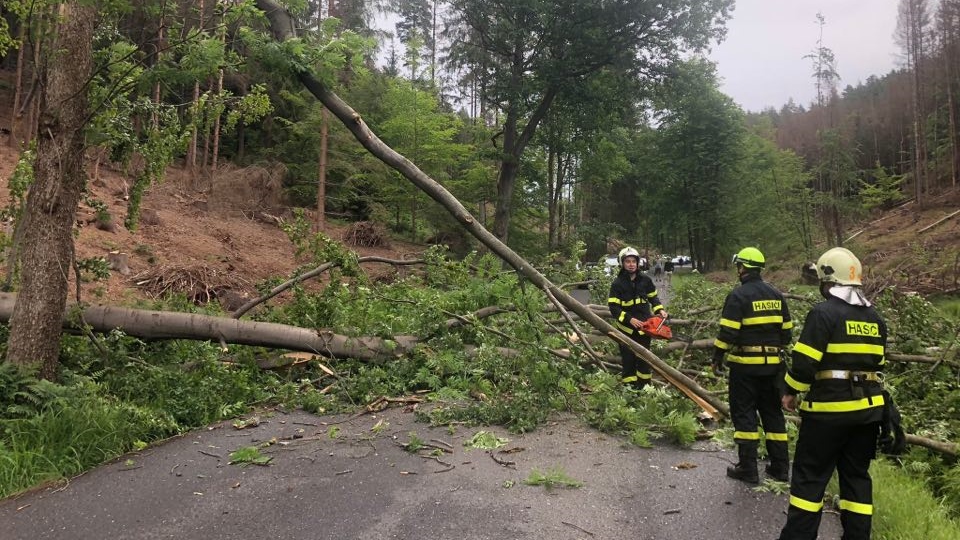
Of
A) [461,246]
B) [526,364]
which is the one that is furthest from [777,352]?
[461,246]

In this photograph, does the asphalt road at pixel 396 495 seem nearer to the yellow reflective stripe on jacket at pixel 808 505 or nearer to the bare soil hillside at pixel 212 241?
the yellow reflective stripe on jacket at pixel 808 505

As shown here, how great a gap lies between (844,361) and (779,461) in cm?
141

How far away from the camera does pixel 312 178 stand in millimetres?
19078

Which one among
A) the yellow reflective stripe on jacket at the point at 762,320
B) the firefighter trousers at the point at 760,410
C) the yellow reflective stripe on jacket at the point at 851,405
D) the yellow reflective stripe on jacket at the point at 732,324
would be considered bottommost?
the firefighter trousers at the point at 760,410

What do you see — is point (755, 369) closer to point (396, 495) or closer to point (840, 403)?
point (840, 403)

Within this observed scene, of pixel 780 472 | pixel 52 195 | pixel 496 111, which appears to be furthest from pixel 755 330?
pixel 496 111

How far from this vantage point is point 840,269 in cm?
312

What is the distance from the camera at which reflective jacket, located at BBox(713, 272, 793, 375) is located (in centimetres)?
404

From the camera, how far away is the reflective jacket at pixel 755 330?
4.04m

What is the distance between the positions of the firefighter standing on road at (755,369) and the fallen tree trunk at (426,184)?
1.05 meters

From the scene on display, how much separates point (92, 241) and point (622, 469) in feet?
36.8

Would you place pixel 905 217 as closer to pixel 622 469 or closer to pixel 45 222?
pixel 622 469

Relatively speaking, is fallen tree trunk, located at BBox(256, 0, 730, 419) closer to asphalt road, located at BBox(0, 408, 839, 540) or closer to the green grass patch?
asphalt road, located at BBox(0, 408, 839, 540)

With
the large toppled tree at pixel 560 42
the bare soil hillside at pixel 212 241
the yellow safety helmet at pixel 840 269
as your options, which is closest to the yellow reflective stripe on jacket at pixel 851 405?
the yellow safety helmet at pixel 840 269
